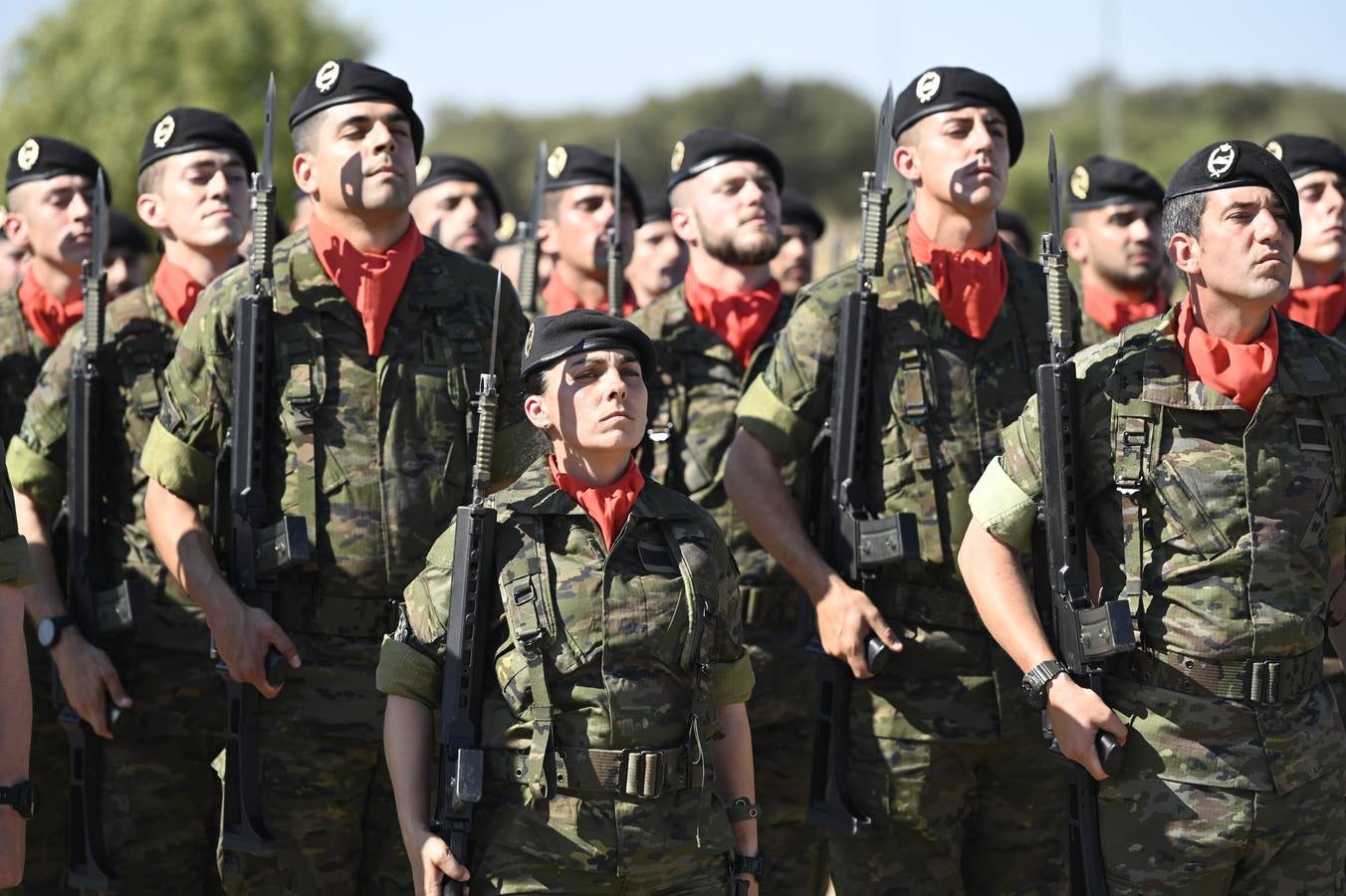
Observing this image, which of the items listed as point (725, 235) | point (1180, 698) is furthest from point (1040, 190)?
point (1180, 698)

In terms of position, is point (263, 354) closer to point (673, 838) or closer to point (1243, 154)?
point (673, 838)

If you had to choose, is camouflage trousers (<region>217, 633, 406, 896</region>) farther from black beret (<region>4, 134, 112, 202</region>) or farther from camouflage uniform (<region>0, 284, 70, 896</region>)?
black beret (<region>4, 134, 112, 202</region>)

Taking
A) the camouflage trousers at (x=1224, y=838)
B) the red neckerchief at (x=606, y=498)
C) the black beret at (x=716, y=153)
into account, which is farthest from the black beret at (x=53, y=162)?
the camouflage trousers at (x=1224, y=838)

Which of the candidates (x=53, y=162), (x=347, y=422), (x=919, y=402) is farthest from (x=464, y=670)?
(x=53, y=162)

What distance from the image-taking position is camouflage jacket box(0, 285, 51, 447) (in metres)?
7.35

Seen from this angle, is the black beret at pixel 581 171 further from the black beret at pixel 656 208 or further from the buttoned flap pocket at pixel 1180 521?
the buttoned flap pocket at pixel 1180 521

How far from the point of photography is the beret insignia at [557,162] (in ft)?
30.5

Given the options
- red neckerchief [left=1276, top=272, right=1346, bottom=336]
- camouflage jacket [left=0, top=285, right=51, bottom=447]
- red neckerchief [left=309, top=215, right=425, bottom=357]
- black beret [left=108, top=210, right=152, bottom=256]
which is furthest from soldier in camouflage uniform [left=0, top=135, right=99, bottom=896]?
red neckerchief [left=1276, top=272, right=1346, bottom=336]

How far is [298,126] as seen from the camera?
599 centimetres

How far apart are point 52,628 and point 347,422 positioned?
4.73 feet

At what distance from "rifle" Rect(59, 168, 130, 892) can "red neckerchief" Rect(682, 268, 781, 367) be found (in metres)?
2.20

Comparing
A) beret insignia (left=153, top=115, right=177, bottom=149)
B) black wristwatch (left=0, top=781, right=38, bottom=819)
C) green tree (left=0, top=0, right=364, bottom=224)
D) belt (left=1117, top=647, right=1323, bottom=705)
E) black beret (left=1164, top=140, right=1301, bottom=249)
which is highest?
green tree (left=0, top=0, right=364, bottom=224)

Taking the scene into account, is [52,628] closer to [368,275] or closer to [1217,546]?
[368,275]

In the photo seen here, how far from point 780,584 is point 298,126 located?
2.35 metres
